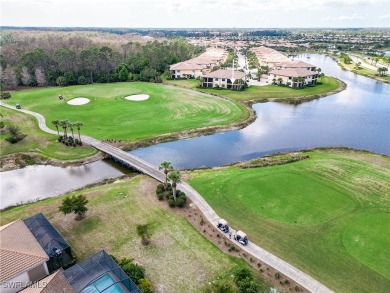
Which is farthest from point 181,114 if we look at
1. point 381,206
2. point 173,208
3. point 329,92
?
point 329,92

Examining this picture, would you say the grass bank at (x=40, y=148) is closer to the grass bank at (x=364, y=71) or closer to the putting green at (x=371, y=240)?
the putting green at (x=371, y=240)

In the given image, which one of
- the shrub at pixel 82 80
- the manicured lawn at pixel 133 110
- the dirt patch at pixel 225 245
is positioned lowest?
the dirt patch at pixel 225 245

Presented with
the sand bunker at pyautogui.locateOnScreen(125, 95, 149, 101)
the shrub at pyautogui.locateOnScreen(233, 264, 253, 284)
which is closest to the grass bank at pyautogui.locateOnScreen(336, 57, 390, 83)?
the sand bunker at pyautogui.locateOnScreen(125, 95, 149, 101)

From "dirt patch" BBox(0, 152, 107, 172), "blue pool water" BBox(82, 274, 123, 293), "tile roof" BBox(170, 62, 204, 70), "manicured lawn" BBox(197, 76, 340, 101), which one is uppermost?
"tile roof" BBox(170, 62, 204, 70)

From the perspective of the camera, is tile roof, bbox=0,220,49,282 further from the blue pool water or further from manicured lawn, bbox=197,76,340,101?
manicured lawn, bbox=197,76,340,101

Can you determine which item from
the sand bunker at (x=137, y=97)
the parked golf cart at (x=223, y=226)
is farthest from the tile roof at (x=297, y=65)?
the parked golf cart at (x=223, y=226)
